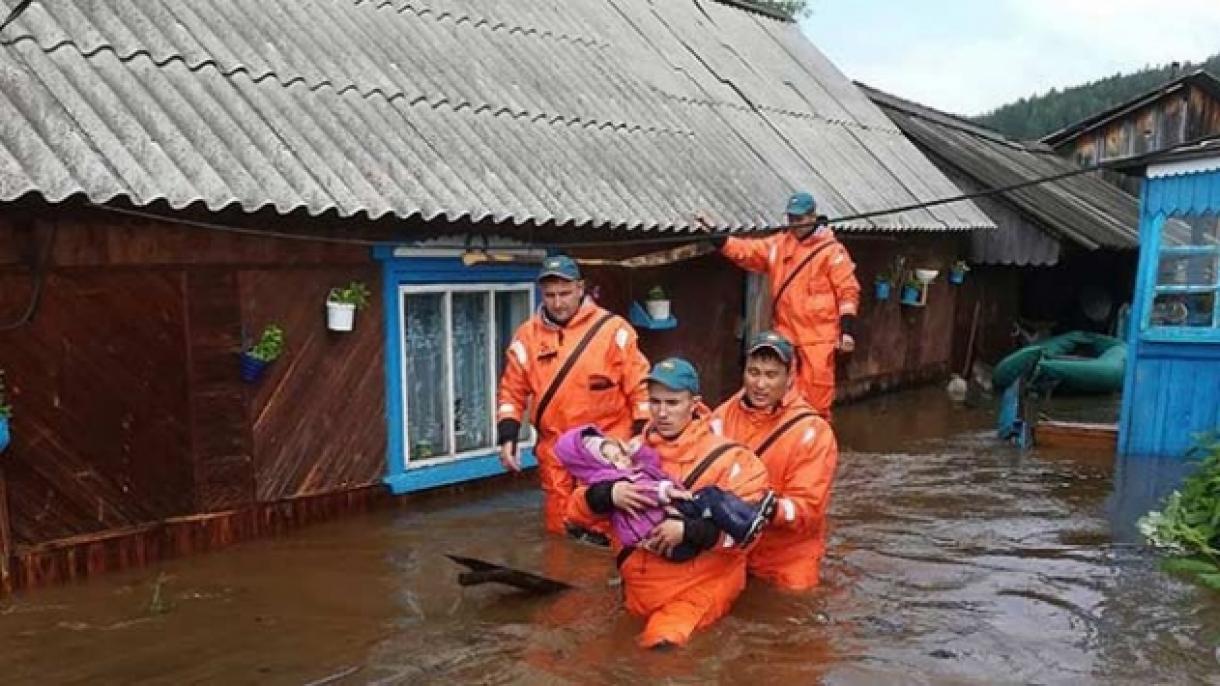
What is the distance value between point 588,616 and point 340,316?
9.28 feet

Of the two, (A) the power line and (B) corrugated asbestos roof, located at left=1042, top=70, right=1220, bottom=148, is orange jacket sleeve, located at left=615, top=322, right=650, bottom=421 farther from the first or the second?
(B) corrugated asbestos roof, located at left=1042, top=70, right=1220, bottom=148

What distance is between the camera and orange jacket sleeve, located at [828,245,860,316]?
805cm

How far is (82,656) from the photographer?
190 inches

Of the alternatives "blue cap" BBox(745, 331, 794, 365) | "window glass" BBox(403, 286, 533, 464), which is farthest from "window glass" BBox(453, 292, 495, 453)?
"blue cap" BBox(745, 331, 794, 365)

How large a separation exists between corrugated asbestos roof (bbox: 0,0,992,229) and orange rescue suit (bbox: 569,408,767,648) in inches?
115

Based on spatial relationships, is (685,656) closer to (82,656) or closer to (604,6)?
(82,656)

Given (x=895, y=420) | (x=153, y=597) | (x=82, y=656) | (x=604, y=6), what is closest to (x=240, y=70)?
(x=153, y=597)

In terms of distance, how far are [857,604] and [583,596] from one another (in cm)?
148

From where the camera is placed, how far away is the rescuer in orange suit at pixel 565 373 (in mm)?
6062

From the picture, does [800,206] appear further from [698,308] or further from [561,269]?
[561,269]

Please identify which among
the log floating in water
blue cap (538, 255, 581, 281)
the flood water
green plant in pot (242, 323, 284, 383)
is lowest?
the flood water

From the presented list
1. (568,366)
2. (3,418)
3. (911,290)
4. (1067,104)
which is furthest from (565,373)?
(1067,104)

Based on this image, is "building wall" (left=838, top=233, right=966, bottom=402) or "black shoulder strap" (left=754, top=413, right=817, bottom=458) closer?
"black shoulder strap" (left=754, top=413, right=817, bottom=458)

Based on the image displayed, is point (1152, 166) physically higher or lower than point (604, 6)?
lower
